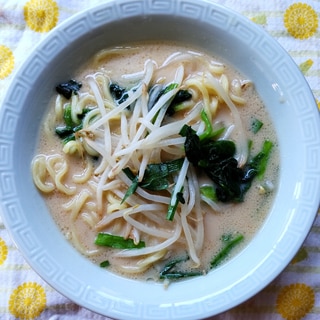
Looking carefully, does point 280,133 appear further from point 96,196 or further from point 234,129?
point 96,196

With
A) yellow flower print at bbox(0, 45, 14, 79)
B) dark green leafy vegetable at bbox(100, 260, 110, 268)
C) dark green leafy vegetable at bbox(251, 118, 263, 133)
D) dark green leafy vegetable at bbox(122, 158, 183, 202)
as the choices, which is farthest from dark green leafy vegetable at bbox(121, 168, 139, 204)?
yellow flower print at bbox(0, 45, 14, 79)

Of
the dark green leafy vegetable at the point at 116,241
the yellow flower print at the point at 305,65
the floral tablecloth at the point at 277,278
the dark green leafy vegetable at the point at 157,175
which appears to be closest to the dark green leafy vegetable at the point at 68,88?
the floral tablecloth at the point at 277,278

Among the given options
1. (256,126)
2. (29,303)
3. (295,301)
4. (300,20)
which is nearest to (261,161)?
(256,126)

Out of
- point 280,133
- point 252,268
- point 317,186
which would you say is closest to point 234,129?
point 280,133

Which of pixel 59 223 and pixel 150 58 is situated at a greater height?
pixel 150 58

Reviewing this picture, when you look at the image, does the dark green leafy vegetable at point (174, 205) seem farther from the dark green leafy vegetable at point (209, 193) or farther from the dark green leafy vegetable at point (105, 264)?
the dark green leafy vegetable at point (105, 264)

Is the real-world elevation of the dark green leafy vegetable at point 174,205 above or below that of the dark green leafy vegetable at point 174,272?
above

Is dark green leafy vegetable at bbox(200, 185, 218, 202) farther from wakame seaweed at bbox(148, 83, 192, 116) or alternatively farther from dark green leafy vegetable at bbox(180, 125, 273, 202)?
wakame seaweed at bbox(148, 83, 192, 116)
